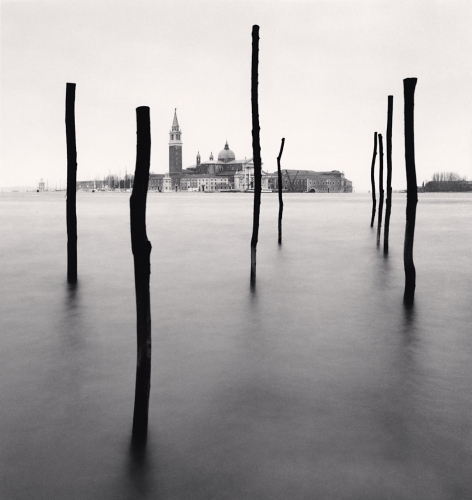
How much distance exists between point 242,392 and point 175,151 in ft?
503

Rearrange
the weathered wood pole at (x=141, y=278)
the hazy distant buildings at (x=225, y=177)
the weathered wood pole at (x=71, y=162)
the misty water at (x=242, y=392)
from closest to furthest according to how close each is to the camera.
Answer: the misty water at (x=242, y=392), the weathered wood pole at (x=141, y=278), the weathered wood pole at (x=71, y=162), the hazy distant buildings at (x=225, y=177)

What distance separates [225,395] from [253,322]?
2.29 m

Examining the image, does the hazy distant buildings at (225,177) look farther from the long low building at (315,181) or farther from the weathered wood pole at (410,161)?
the weathered wood pole at (410,161)

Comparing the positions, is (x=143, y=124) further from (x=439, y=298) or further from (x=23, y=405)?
(x=439, y=298)

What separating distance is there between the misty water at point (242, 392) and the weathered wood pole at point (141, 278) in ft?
Result: 0.51

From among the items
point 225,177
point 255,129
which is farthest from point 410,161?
point 225,177

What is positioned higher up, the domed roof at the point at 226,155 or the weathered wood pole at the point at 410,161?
the domed roof at the point at 226,155

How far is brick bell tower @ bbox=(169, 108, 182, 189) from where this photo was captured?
15138 centimetres

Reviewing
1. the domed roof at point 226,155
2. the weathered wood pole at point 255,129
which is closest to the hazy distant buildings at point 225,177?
the domed roof at point 226,155

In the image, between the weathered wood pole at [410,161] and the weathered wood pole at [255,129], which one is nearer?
the weathered wood pole at [410,161]

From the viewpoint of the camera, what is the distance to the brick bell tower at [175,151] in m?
151

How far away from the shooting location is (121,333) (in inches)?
217

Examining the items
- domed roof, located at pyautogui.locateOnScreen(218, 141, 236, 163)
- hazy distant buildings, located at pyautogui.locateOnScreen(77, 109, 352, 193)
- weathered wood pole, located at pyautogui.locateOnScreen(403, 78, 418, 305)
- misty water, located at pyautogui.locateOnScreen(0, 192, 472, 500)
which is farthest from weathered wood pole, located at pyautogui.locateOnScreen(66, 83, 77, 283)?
domed roof, located at pyautogui.locateOnScreen(218, 141, 236, 163)

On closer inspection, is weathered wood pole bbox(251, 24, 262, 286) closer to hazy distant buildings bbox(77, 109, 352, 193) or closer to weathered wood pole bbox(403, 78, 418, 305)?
weathered wood pole bbox(403, 78, 418, 305)
